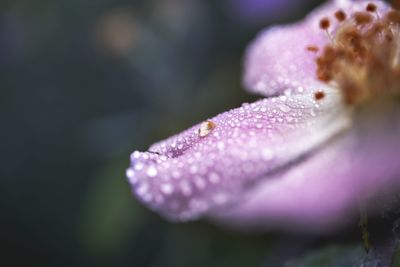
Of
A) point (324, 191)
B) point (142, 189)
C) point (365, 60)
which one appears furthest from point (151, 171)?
point (365, 60)

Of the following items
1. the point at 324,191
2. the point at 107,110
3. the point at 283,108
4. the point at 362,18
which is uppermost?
the point at 107,110

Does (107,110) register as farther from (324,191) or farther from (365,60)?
(324,191)

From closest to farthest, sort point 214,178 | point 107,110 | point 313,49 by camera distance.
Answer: point 214,178
point 313,49
point 107,110

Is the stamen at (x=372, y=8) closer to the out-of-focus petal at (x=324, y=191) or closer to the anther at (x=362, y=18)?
the anther at (x=362, y=18)

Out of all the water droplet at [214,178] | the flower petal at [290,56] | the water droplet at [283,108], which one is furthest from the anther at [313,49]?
the water droplet at [214,178]

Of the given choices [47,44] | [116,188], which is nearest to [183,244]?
[116,188]

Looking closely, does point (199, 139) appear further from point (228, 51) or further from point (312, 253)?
point (228, 51)

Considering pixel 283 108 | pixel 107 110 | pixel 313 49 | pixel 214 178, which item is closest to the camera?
pixel 214 178

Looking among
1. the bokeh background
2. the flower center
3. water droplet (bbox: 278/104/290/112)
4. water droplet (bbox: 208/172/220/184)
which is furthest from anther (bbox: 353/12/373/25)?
the bokeh background
